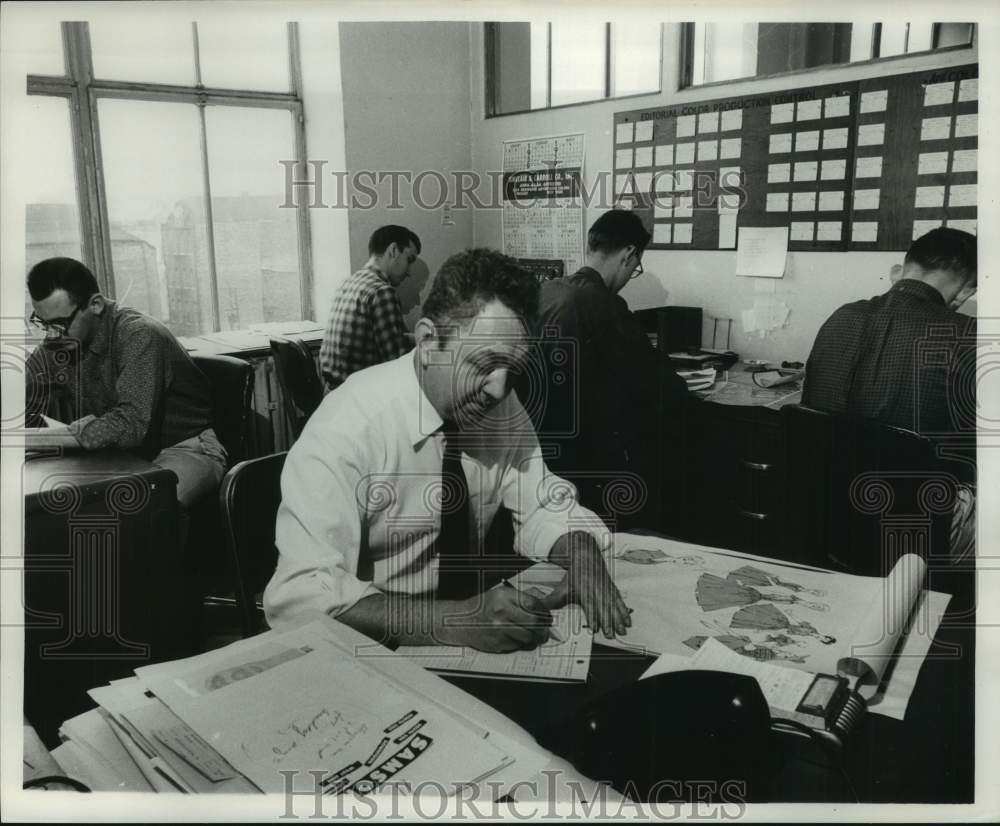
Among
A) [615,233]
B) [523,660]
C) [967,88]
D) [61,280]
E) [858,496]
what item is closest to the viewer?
[523,660]

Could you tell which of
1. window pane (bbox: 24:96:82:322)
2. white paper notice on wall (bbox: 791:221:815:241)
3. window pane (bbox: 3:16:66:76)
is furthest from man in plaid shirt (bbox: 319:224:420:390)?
white paper notice on wall (bbox: 791:221:815:241)

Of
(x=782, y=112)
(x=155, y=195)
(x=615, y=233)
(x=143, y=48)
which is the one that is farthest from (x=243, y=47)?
(x=782, y=112)

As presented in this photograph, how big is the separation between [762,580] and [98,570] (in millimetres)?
1353

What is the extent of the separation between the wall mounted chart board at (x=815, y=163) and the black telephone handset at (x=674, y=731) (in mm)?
2012

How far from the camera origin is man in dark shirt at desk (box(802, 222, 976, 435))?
201cm

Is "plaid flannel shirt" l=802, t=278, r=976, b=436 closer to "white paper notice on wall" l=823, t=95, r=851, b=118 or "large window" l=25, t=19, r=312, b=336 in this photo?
"white paper notice on wall" l=823, t=95, r=851, b=118

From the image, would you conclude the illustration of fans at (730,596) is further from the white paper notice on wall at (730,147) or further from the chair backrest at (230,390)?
the white paper notice on wall at (730,147)

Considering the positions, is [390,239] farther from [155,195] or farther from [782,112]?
[782,112]

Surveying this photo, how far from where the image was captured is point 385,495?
138 centimetres

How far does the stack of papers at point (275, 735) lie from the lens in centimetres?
79

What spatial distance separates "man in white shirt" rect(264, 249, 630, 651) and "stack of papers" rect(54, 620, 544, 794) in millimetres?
172

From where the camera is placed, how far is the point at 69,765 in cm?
82

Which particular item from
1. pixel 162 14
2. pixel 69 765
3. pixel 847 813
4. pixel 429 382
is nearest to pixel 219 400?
pixel 429 382

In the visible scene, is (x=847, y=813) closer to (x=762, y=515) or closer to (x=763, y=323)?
(x=762, y=515)
